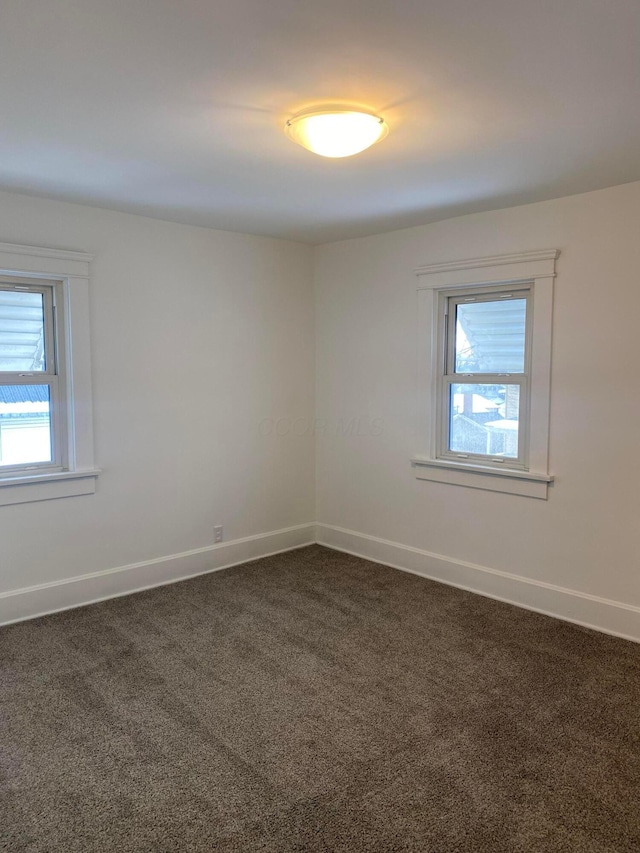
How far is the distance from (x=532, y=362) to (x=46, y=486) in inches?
122

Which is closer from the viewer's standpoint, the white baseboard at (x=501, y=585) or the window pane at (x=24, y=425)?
the white baseboard at (x=501, y=585)

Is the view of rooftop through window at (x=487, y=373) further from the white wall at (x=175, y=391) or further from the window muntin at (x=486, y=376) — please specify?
the white wall at (x=175, y=391)

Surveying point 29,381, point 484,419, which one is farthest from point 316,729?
point 29,381

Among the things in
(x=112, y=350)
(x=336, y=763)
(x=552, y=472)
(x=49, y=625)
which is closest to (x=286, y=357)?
(x=112, y=350)

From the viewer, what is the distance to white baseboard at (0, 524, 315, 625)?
3.66 m

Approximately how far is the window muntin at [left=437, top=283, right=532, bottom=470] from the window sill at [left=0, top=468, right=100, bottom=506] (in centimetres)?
242

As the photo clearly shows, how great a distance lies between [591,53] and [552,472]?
239 cm

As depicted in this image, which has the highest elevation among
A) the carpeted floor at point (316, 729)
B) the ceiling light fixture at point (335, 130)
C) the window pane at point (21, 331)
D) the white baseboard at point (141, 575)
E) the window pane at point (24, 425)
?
the ceiling light fixture at point (335, 130)

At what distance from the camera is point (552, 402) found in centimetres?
363

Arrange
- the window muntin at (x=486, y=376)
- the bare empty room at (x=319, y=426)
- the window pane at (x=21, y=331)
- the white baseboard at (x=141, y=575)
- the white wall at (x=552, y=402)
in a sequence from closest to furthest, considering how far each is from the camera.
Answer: the bare empty room at (x=319, y=426)
the white wall at (x=552, y=402)
the window pane at (x=21, y=331)
the white baseboard at (x=141, y=575)
the window muntin at (x=486, y=376)

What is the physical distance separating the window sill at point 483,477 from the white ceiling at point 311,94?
5.52 ft

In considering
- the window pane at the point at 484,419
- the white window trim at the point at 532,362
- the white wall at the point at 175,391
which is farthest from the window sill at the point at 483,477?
the white wall at the point at 175,391

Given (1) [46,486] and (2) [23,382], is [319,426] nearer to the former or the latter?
(1) [46,486]

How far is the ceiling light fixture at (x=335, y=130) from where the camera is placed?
7.29 feet
